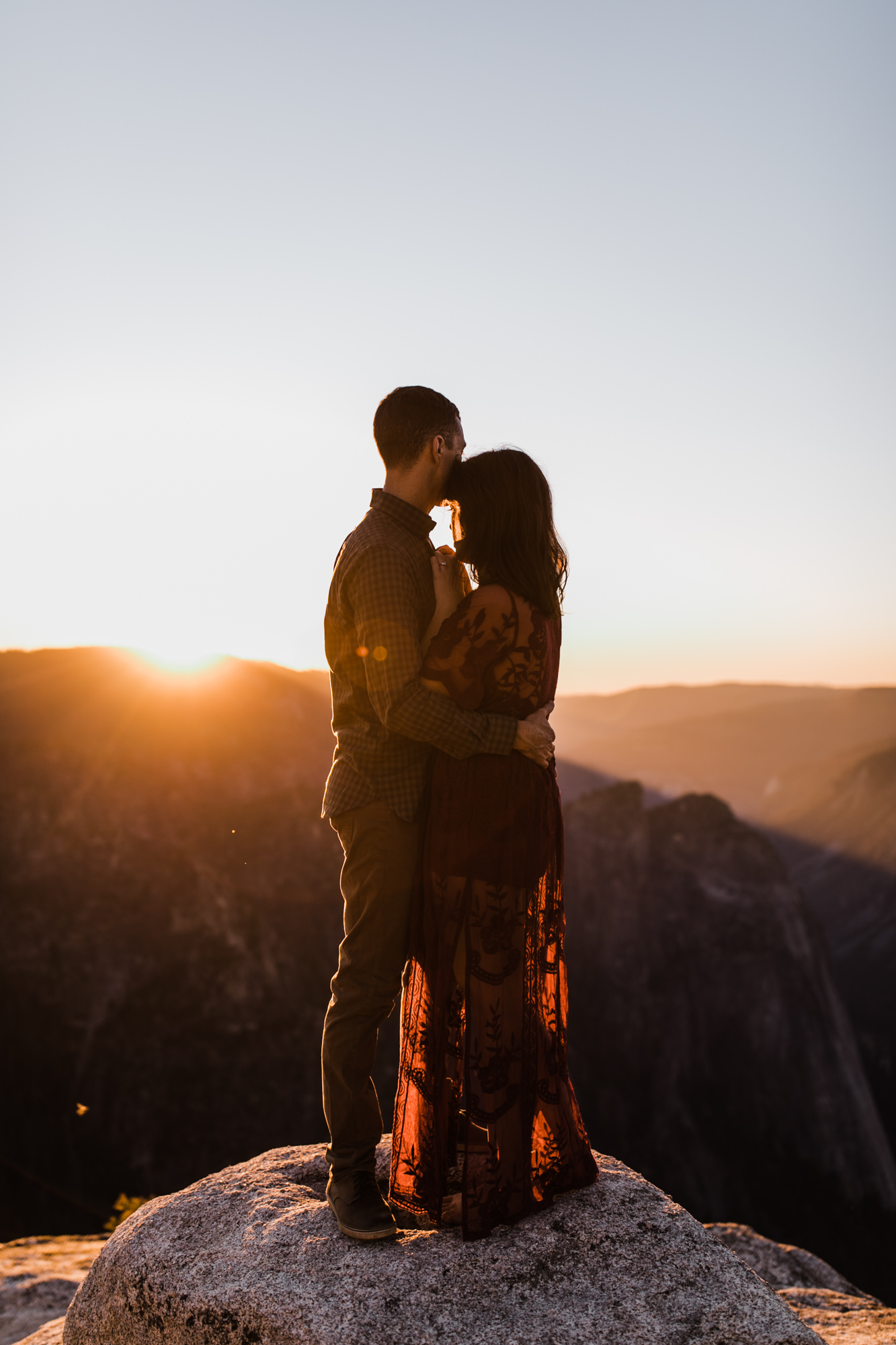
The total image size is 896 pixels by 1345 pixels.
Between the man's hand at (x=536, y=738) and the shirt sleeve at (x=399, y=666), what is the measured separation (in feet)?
0.40

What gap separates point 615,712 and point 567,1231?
107 m

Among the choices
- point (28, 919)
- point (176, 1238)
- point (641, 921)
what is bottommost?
point (641, 921)

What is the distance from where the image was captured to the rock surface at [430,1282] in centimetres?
255

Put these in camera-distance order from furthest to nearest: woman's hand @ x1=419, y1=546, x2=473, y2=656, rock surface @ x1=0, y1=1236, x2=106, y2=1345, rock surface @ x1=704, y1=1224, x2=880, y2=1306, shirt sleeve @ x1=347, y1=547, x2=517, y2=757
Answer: rock surface @ x1=704, y1=1224, x2=880, y2=1306 → rock surface @ x1=0, y1=1236, x2=106, y2=1345 → woman's hand @ x1=419, y1=546, x2=473, y2=656 → shirt sleeve @ x1=347, y1=547, x2=517, y2=757

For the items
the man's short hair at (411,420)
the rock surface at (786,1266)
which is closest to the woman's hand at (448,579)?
the man's short hair at (411,420)

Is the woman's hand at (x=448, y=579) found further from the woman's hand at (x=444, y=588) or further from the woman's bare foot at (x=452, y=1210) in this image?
the woman's bare foot at (x=452, y=1210)

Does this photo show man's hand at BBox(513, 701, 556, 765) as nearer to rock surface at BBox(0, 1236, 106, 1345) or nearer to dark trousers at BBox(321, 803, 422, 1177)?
dark trousers at BBox(321, 803, 422, 1177)

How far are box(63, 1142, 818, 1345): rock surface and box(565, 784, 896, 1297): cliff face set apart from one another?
862 inches

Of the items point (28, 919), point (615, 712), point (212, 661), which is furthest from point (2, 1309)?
point (615, 712)

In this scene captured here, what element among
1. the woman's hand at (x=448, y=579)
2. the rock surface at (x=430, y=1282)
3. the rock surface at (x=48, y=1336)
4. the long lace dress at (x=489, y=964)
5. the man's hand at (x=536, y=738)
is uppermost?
the woman's hand at (x=448, y=579)

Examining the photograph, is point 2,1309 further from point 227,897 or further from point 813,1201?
point 813,1201

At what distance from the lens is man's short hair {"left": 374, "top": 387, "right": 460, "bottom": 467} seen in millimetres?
2906

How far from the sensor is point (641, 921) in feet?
91.4

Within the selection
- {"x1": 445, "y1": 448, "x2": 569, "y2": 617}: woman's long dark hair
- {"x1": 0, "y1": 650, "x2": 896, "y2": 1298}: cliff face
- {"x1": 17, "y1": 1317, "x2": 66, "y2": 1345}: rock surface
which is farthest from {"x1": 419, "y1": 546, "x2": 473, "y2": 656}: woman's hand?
{"x1": 0, "y1": 650, "x2": 896, "y2": 1298}: cliff face
